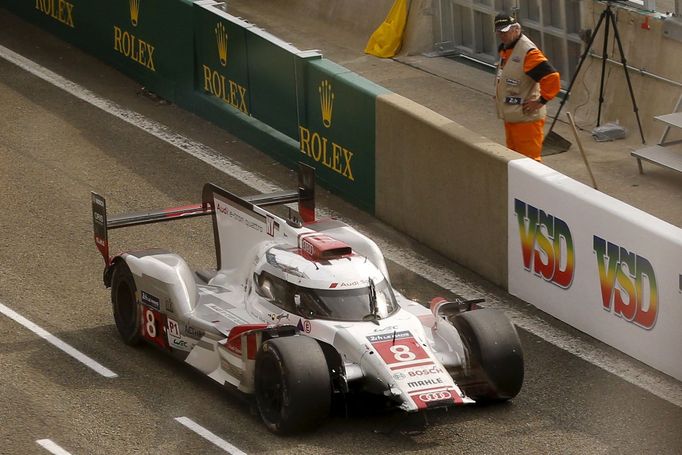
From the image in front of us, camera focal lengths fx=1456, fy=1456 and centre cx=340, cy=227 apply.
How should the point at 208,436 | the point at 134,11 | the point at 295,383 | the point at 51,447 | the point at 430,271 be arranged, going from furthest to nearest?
the point at 134,11 → the point at 430,271 → the point at 208,436 → the point at 51,447 → the point at 295,383

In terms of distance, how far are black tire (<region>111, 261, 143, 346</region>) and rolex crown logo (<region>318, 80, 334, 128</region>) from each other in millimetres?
4540

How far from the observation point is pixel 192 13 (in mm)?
19484

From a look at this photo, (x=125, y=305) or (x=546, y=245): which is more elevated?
(x=546, y=245)

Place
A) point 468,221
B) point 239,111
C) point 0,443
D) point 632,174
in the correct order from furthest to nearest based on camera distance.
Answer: point 239,111 → point 632,174 → point 468,221 → point 0,443

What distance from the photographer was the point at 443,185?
15641 millimetres

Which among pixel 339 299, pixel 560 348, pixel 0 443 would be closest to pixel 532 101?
pixel 560 348

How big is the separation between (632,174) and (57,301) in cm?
707

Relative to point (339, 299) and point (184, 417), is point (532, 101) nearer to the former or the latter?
point (339, 299)

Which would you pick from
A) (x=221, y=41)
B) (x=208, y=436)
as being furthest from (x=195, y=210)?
(x=221, y=41)

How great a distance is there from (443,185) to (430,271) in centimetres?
96

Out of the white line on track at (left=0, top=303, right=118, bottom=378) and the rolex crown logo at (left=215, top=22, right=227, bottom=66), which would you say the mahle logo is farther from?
the rolex crown logo at (left=215, top=22, right=227, bottom=66)

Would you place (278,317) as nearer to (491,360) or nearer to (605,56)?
(491,360)

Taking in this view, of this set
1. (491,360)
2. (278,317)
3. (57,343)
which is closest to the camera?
(491,360)

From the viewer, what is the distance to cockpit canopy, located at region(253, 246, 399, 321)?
12.0m
